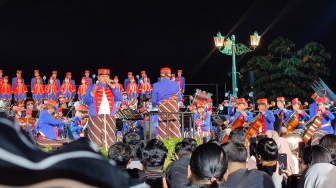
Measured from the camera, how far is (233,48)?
60.5 feet

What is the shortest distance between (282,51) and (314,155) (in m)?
19.7

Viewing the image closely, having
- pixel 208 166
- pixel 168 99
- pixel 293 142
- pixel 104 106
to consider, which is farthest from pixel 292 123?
pixel 208 166

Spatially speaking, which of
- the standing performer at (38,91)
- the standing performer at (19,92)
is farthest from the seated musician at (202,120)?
the standing performer at (19,92)

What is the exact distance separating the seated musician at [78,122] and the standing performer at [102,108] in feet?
5.34

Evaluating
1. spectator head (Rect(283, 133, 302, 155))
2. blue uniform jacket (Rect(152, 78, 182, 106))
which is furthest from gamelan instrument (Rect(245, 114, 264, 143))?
spectator head (Rect(283, 133, 302, 155))

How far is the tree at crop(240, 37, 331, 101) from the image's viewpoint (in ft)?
71.8

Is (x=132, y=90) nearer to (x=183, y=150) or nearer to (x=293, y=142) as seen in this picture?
(x=293, y=142)

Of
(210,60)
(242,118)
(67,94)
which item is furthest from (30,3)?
(242,118)

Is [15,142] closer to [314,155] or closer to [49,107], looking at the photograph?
[314,155]

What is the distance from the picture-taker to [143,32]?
27766 mm

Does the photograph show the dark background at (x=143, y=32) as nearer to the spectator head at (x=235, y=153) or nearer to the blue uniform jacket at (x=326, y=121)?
the blue uniform jacket at (x=326, y=121)

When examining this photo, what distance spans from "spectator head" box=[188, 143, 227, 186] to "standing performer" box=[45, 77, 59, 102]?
823 inches

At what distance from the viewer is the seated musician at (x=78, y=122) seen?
1084cm

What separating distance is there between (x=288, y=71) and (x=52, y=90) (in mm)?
10185
